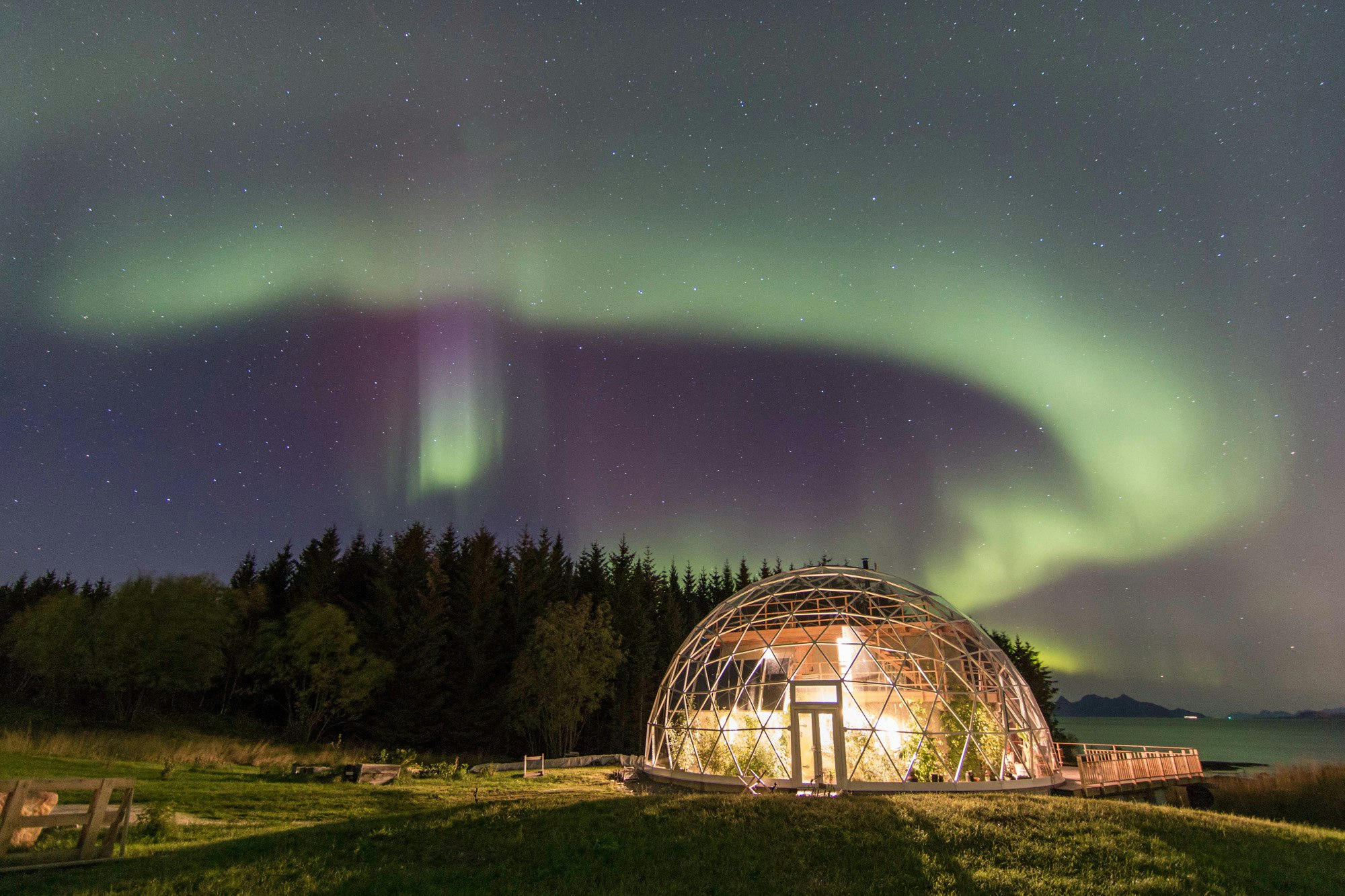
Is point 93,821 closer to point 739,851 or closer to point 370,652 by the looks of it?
point 739,851

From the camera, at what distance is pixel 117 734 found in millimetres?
30000

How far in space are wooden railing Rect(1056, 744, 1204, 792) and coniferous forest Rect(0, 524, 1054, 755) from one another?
24578 millimetres

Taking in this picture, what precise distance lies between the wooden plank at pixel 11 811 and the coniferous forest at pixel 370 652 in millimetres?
29766

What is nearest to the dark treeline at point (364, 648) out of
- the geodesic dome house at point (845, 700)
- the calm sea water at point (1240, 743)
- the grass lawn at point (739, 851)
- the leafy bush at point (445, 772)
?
the leafy bush at point (445, 772)

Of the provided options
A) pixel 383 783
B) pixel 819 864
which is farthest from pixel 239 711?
pixel 819 864

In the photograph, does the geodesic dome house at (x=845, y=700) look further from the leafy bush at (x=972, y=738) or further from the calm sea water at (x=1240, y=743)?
the calm sea water at (x=1240, y=743)

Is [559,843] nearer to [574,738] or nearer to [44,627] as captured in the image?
[574,738]

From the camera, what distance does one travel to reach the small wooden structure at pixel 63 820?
8.49 metres

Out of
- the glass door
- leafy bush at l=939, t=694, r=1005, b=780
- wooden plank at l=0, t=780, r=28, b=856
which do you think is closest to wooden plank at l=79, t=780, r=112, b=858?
wooden plank at l=0, t=780, r=28, b=856

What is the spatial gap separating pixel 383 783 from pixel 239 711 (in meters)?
28.1

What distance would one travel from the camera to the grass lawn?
27.8ft

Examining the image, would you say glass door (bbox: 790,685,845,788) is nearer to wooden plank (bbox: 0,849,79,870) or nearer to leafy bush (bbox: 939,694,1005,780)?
leafy bush (bbox: 939,694,1005,780)

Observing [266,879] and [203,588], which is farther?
[203,588]

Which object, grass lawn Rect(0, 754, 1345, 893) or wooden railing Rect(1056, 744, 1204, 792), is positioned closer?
grass lawn Rect(0, 754, 1345, 893)
